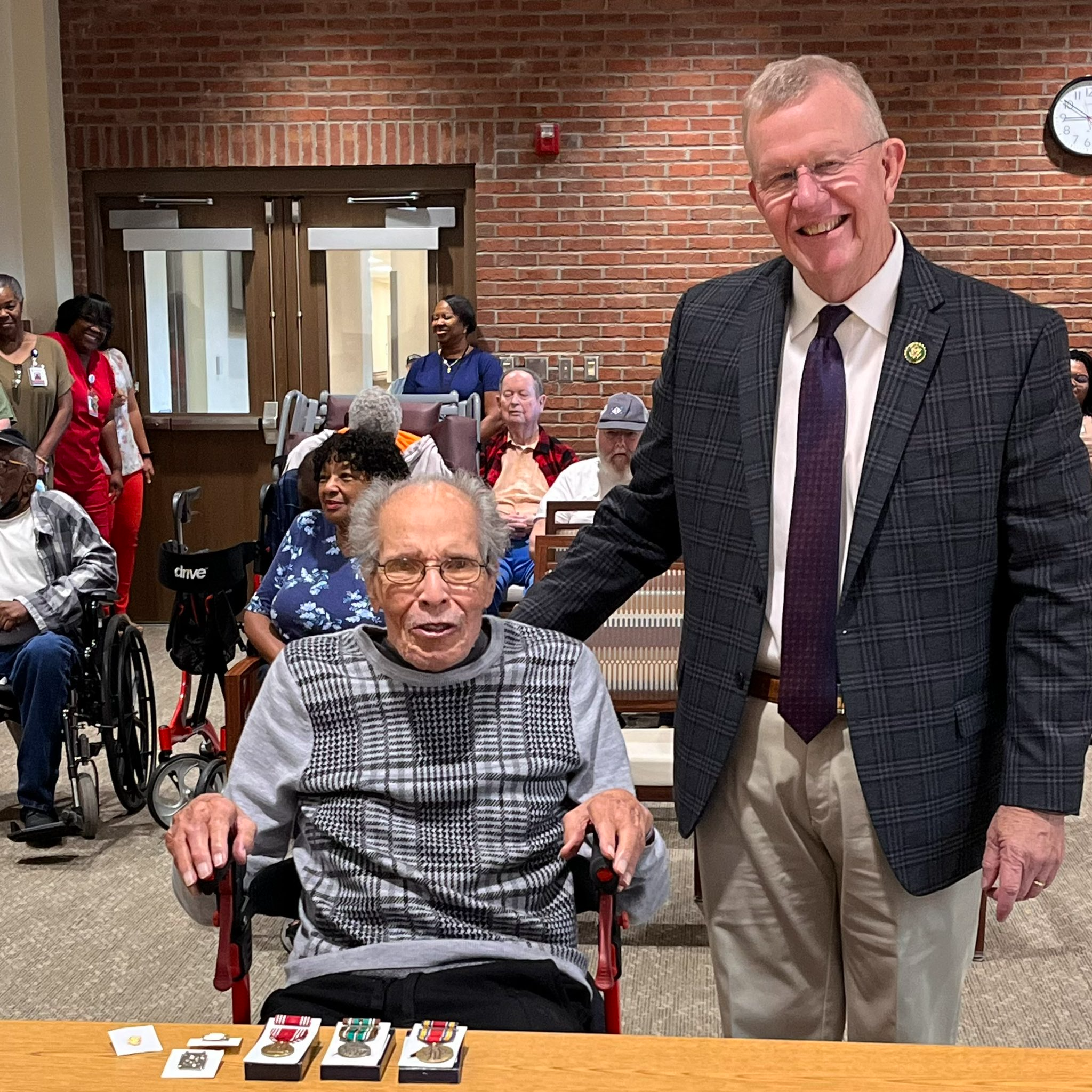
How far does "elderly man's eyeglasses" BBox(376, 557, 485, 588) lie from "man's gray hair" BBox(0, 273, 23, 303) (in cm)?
442

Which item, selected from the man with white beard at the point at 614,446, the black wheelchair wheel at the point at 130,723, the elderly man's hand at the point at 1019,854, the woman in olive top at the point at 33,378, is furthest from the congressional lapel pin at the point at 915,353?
the woman in olive top at the point at 33,378

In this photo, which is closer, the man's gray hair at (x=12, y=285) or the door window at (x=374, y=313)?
the man's gray hair at (x=12, y=285)

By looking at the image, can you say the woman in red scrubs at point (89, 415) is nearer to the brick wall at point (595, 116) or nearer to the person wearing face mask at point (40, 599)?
the brick wall at point (595, 116)

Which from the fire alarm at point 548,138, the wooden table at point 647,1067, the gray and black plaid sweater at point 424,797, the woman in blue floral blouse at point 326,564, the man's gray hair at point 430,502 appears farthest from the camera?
the fire alarm at point 548,138

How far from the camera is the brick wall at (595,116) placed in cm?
634

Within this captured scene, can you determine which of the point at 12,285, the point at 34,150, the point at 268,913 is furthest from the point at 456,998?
the point at 34,150

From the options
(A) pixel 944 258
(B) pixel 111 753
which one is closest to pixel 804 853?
(B) pixel 111 753

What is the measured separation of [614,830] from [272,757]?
0.46 m

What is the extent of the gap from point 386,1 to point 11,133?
1855mm

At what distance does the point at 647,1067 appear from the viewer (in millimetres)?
1190

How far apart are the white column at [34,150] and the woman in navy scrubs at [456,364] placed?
6.15ft

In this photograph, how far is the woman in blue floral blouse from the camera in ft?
11.2

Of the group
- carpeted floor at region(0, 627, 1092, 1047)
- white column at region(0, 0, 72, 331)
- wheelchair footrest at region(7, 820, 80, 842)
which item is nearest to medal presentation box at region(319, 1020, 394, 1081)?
carpeted floor at region(0, 627, 1092, 1047)

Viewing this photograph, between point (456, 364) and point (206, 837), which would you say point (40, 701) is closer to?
point (206, 837)
